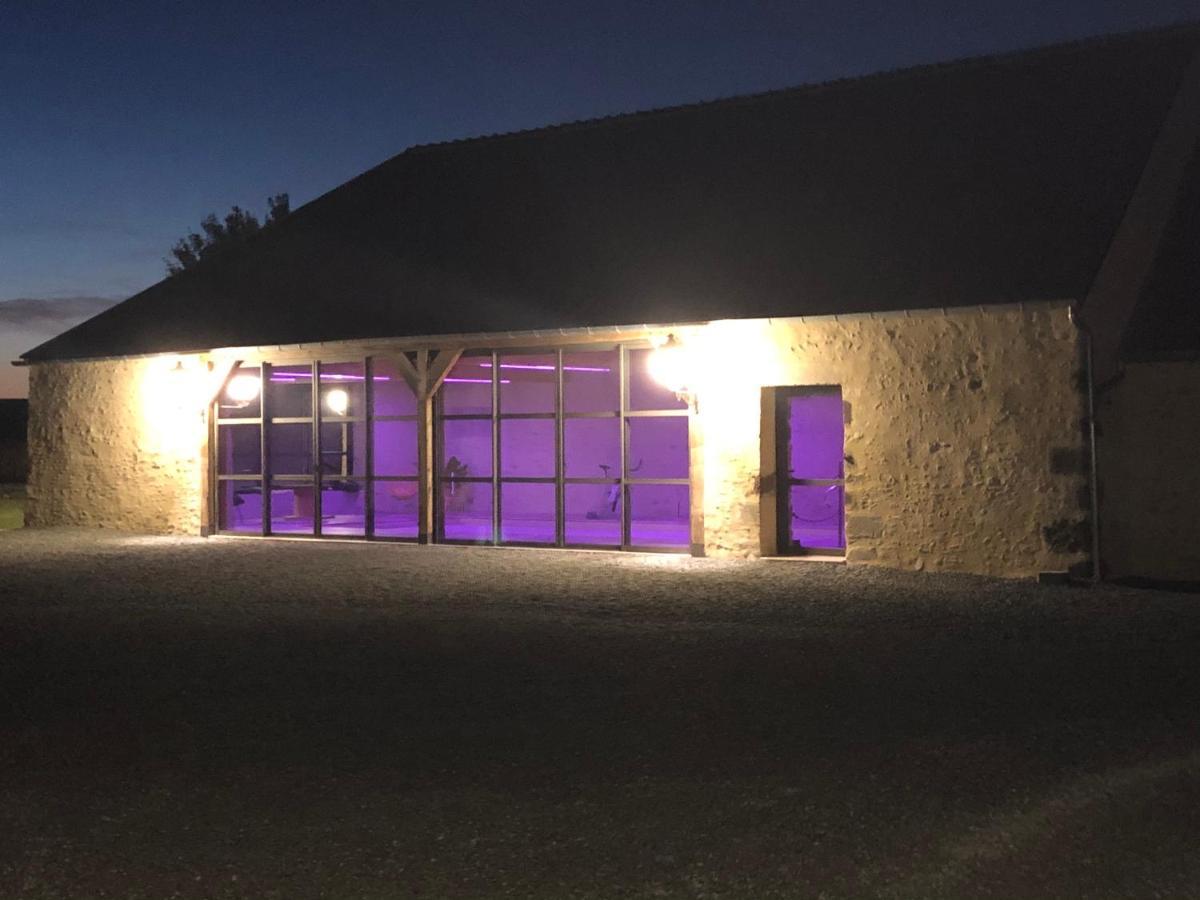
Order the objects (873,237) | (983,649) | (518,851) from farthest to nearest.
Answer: (873,237) < (983,649) < (518,851)

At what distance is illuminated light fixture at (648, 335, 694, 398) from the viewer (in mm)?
13875

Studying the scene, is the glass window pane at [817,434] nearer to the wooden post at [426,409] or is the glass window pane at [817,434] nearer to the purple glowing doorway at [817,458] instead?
the purple glowing doorway at [817,458]

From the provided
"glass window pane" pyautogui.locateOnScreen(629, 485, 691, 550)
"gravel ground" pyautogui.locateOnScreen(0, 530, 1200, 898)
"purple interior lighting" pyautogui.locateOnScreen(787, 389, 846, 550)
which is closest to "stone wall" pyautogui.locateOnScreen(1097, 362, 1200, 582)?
"gravel ground" pyautogui.locateOnScreen(0, 530, 1200, 898)

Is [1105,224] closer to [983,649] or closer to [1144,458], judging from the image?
[1144,458]

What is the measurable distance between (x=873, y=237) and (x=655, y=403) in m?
8.01

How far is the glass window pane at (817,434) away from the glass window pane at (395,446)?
24.9 ft

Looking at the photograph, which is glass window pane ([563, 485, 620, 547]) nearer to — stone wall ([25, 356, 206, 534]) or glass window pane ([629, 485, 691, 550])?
glass window pane ([629, 485, 691, 550])

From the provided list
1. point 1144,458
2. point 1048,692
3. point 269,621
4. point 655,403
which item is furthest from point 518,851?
point 655,403

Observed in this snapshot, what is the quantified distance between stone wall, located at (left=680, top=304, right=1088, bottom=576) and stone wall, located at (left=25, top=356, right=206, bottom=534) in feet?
27.7

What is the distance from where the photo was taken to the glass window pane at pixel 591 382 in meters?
20.0

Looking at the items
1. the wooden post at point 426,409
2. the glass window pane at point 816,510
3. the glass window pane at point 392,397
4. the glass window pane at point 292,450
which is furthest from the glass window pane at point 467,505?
the glass window pane at point 816,510

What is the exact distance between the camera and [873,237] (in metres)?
13.8

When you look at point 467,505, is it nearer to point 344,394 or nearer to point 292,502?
point 344,394

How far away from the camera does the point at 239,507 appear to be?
20766 mm
